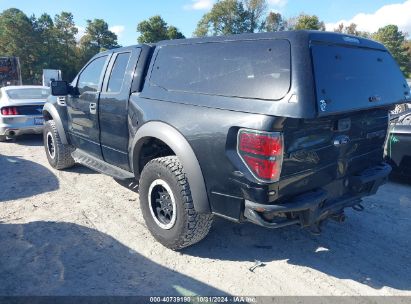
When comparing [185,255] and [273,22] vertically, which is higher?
[273,22]

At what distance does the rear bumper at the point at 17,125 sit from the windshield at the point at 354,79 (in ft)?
23.0

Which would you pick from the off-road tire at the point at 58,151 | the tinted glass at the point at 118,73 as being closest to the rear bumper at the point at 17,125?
the off-road tire at the point at 58,151

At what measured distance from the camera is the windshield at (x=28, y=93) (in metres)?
8.33

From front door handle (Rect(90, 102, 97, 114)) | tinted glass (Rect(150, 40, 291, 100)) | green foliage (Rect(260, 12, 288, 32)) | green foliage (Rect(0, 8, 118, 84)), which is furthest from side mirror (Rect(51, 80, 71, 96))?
green foliage (Rect(260, 12, 288, 32))

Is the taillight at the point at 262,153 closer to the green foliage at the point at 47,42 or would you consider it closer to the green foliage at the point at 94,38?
the green foliage at the point at 47,42

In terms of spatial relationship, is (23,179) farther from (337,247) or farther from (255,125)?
(337,247)

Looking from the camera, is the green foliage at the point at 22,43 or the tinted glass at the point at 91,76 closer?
the tinted glass at the point at 91,76

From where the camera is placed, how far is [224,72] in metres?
2.88

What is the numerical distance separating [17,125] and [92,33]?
1755 inches

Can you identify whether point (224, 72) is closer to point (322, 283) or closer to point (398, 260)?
point (322, 283)

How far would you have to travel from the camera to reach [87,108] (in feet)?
15.0

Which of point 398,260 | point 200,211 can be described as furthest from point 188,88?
point 398,260

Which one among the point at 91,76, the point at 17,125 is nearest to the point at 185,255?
the point at 91,76

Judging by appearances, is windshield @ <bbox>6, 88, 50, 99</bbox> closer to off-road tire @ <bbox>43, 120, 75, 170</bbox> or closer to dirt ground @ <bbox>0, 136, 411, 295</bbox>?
off-road tire @ <bbox>43, 120, 75, 170</bbox>
